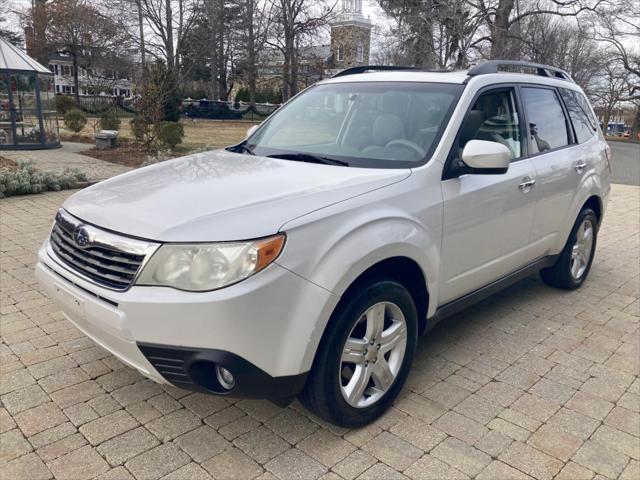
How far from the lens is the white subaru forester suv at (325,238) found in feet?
7.91

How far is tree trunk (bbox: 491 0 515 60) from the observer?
2319cm

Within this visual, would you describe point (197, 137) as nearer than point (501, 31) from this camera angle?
No

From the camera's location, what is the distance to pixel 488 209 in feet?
11.8

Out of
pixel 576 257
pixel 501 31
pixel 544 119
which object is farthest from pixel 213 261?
pixel 501 31

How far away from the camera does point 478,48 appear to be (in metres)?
24.7

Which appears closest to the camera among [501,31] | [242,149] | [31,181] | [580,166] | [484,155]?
[484,155]

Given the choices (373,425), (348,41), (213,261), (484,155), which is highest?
(348,41)

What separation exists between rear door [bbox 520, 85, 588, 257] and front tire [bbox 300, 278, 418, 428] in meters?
1.69

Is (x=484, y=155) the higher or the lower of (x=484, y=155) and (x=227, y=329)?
the higher

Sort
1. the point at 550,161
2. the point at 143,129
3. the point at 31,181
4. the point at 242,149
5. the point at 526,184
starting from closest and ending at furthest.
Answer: the point at 526,184 → the point at 242,149 → the point at 550,161 → the point at 31,181 → the point at 143,129

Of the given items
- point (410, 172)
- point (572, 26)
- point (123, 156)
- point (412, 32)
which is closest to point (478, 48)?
point (412, 32)

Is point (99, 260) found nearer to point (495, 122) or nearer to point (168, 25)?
point (495, 122)

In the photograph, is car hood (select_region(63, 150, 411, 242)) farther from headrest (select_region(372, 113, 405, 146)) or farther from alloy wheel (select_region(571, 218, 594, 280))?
alloy wheel (select_region(571, 218, 594, 280))

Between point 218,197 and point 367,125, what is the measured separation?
1.35 meters
